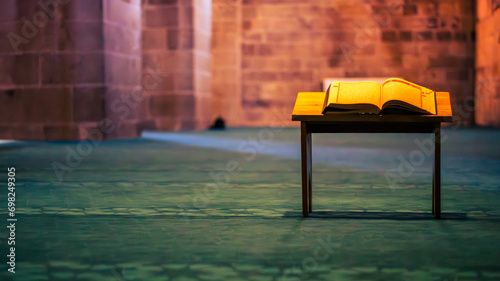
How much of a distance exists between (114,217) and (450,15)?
16.2 m

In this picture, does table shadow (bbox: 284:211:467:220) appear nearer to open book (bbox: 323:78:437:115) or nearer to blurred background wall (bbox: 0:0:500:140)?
open book (bbox: 323:78:437:115)

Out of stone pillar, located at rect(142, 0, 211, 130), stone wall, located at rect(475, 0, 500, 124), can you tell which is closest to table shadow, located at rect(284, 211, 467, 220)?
stone pillar, located at rect(142, 0, 211, 130)

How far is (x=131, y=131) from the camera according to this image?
12.7 m

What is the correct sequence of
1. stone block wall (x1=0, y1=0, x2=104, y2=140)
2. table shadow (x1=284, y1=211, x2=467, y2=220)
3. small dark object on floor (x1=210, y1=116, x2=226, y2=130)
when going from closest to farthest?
table shadow (x1=284, y1=211, x2=467, y2=220), stone block wall (x1=0, y1=0, x2=104, y2=140), small dark object on floor (x1=210, y1=116, x2=226, y2=130)

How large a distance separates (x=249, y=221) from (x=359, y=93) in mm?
972

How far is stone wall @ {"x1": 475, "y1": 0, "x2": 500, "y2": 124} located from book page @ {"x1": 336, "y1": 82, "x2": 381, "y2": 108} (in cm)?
1302

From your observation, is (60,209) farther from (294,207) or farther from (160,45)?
(160,45)

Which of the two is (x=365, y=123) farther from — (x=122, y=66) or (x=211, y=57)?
(x=211, y=57)

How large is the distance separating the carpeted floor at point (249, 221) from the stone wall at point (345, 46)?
36.4ft

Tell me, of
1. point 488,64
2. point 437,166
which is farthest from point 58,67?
point 488,64

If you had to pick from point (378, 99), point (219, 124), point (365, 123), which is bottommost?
point (219, 124)

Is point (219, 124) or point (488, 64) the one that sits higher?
point (488, 64)

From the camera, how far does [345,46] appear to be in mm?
18734

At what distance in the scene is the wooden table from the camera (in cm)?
385
